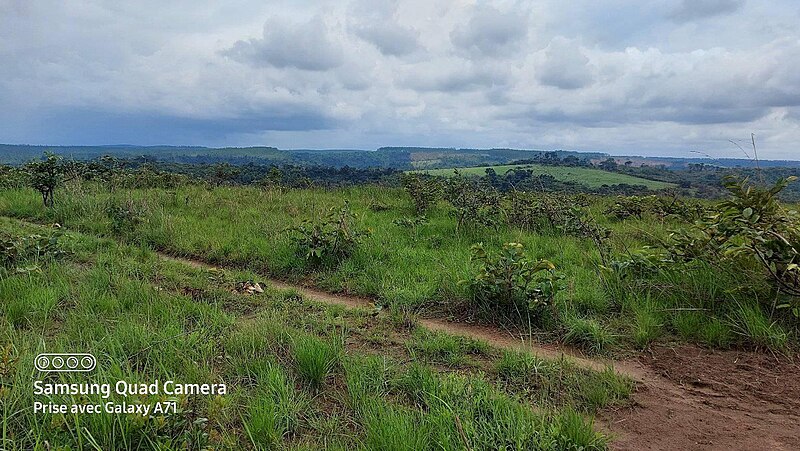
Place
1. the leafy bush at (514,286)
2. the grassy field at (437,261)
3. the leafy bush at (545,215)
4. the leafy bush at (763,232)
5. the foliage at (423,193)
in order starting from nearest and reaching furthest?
the leafy bush at (763,232), the grassy field at (437,261), the leafy bush at (514,286), the leafy bush at (545,215), the foliage at (423,193)

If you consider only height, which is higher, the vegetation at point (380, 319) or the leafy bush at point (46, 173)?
the leafy bush at point (46, 173)

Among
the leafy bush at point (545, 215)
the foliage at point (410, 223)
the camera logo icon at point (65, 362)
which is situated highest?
the leafy bush at point (545, 215)

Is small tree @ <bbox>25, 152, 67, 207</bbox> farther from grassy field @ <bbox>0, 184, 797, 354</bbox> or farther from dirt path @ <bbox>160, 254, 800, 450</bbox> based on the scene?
dirt path @ <bbox>160, 254, 800, 450</bbox>

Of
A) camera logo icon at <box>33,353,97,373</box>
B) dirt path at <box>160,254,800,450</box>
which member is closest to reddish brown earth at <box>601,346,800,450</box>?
A: dirt path at <box>160,254,800,450</box>

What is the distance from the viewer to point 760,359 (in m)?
3.59

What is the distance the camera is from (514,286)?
4.57 metres

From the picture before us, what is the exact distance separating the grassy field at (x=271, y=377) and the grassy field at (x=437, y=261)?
0.84 metres

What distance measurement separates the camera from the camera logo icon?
2935 mm

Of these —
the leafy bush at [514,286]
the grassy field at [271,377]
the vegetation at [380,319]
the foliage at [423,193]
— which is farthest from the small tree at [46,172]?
the leafy bush at [514,286]

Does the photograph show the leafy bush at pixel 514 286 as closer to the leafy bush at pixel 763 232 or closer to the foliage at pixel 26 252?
the leafy bush at pixel 763 232

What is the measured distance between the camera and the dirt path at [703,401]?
267 centimetres

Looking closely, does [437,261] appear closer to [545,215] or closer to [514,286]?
[514,286]

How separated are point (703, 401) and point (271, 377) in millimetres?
2993

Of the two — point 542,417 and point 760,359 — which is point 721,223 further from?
point 542,417
